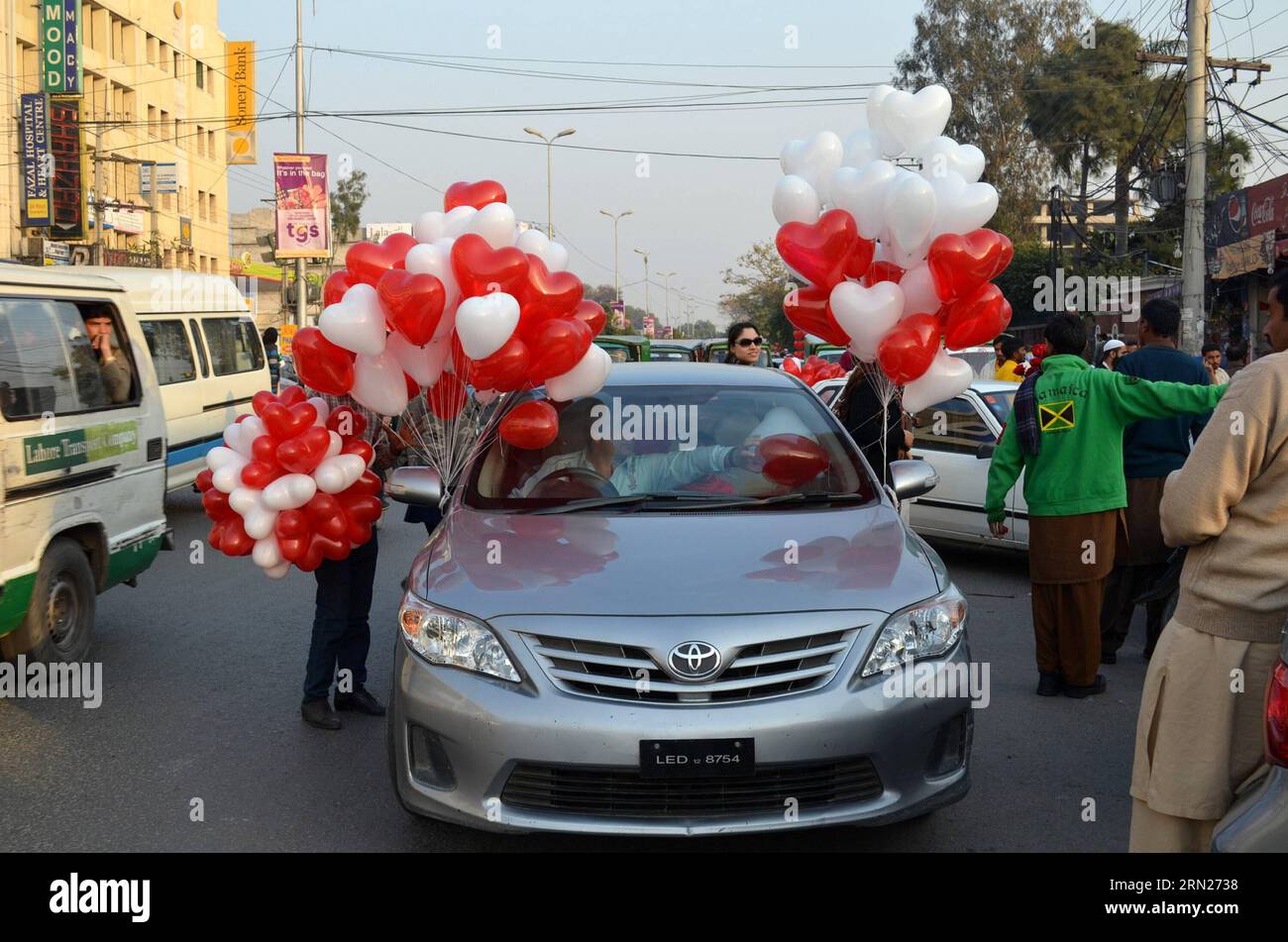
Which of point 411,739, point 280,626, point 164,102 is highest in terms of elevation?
point 164,102

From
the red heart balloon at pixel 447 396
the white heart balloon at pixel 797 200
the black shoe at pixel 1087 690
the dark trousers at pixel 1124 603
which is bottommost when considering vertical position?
the black shoe at pixel 1087 690

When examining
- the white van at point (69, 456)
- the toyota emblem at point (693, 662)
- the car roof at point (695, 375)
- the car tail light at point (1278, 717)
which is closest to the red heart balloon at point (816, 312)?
the car roof at point (695, 375)

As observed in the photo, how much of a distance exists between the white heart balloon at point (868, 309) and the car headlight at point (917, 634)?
1731 millimetres

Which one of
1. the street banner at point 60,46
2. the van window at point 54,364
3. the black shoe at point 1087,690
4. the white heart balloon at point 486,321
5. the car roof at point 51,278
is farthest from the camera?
the street banner at point 60,46

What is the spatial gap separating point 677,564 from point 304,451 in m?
1.88

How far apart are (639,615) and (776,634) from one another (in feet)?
1.35

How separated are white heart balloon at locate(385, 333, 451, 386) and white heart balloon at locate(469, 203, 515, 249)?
1.50ft

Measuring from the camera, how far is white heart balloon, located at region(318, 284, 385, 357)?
4.86 metres

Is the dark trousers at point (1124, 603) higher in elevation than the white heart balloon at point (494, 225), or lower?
lower

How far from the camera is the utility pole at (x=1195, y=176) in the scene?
16.2m

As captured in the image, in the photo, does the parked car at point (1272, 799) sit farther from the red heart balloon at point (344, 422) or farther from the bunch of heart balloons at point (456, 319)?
the red heart balloon at point (344, 422)

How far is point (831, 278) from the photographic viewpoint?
5.68 metres

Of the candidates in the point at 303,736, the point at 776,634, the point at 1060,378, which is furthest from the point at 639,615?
the point at 1060,378
